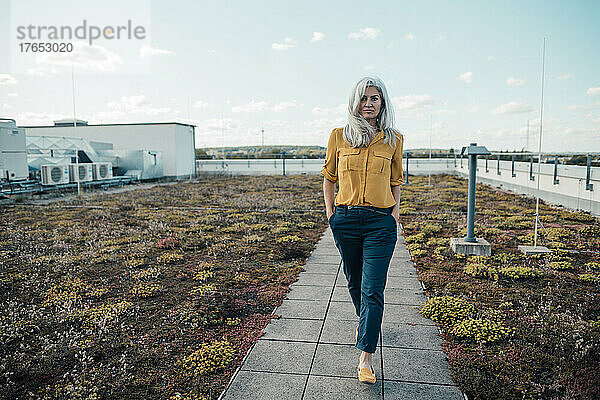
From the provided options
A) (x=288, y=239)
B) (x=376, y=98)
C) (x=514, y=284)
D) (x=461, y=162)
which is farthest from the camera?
(x=461, y=162)

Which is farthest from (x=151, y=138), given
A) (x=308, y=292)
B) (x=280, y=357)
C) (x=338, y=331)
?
(x=280, y=357)

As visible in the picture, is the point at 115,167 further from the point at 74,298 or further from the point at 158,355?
the point at 158,355

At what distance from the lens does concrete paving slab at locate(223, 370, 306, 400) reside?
8.94 ft

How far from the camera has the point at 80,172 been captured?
1742 centimetres

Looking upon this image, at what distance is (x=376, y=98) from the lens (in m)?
2.83

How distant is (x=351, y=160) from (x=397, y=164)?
0.36 metres

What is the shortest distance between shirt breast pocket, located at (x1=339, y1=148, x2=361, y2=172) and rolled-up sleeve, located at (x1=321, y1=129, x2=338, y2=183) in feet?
0.40

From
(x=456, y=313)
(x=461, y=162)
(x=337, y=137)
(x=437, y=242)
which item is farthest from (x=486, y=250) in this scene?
(x=461, y=162)

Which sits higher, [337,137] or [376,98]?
[376,98]

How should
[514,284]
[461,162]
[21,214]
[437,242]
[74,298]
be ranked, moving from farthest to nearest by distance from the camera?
[461,162] → [21,214] → [437,242] → [514,284] → [74,298]

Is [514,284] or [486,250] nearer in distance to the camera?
[514,284]

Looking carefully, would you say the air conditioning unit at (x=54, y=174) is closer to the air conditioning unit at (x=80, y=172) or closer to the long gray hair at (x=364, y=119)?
the air conditioning unit at (x=80, y=172)

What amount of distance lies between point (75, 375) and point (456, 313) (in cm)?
314

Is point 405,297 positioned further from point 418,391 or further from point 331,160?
point 331,160
